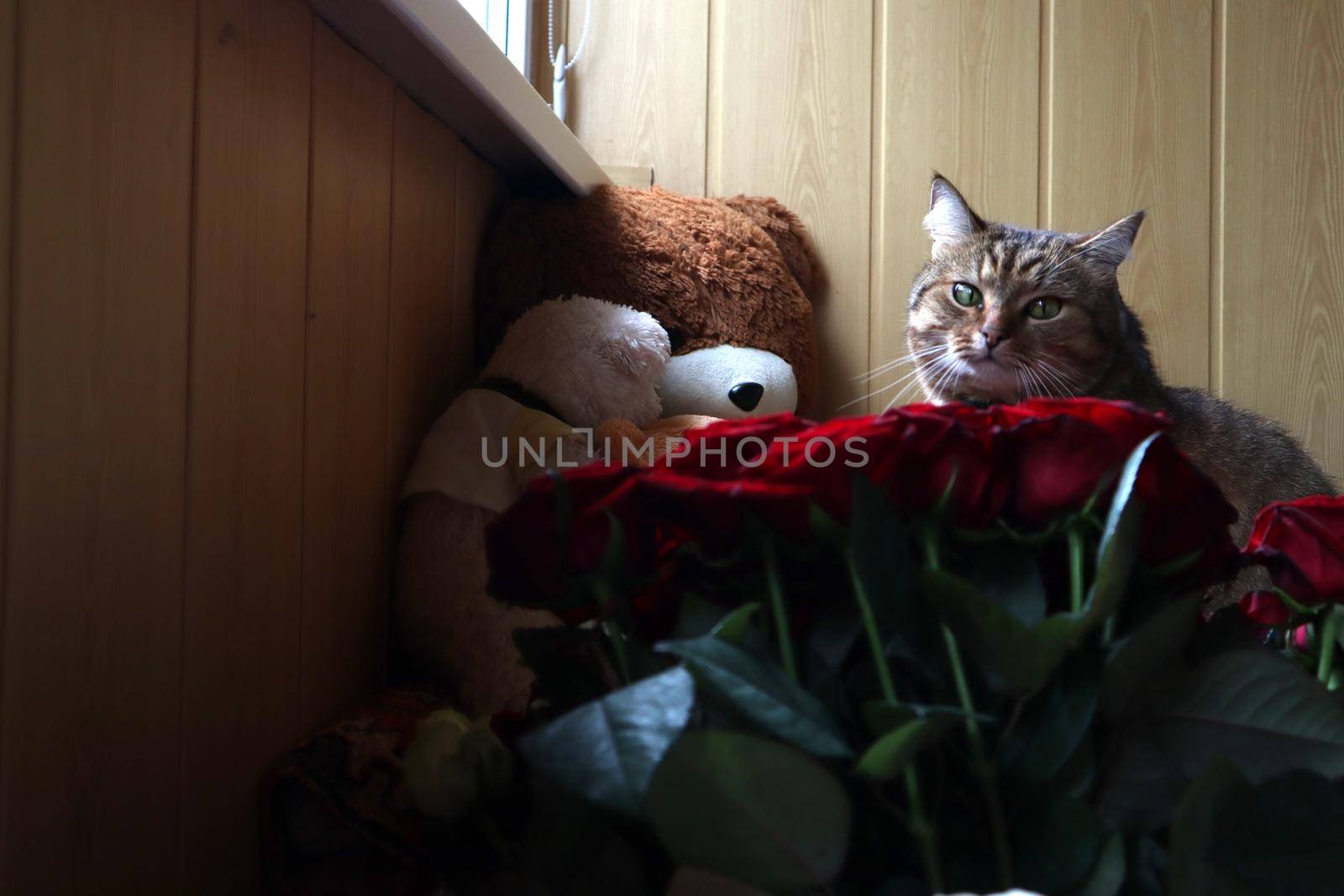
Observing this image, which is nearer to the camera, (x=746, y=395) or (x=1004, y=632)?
(x=1004, y=632)

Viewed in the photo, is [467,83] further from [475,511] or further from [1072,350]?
[1072,350]

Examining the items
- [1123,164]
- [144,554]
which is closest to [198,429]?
[144,554]

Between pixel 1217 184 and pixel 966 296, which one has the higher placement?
pixel 1217 184

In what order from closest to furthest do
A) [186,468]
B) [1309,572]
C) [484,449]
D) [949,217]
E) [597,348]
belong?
[1309,572], [186,468], [484,449], [597,348], [949,217]

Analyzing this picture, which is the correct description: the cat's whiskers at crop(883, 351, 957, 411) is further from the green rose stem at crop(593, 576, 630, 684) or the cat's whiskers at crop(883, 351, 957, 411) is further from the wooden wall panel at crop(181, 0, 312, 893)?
the green rose stem at crop(593, 576, 630, 684)

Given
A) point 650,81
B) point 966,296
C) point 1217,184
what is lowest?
point 966,296

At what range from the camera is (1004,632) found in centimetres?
27

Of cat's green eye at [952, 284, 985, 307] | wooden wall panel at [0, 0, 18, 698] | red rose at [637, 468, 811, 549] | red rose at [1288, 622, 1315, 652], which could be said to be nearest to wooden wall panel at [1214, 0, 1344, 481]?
cat's green eye at [952, 284, 985, 307]

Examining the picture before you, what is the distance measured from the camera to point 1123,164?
4.80ft

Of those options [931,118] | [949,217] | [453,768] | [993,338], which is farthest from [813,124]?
[453,768]

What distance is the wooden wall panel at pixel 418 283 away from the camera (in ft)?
2.85

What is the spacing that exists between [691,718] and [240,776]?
0.44 m

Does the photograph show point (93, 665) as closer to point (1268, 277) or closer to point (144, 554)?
point (144, 554)

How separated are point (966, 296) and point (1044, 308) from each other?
3.8 inches
